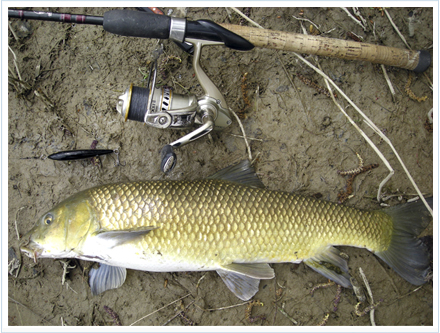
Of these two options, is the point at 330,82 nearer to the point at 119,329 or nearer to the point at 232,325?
the point at 232,325

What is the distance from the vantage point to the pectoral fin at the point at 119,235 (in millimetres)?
2135

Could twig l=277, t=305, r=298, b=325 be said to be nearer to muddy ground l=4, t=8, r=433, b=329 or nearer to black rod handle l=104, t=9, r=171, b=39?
muddy ground l=4, t=8, r=433, b=329

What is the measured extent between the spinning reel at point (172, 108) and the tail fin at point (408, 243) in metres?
1.77

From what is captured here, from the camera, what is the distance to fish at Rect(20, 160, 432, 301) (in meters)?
2.20

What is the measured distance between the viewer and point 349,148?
285 cm

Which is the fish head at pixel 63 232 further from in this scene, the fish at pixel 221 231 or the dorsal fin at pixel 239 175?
the dorsal fin at pixel 239 175

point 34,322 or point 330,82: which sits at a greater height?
point 330,82

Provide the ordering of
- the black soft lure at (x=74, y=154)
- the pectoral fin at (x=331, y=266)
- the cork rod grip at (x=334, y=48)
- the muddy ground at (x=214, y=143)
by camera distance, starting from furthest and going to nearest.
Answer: the muddy ground at (x=214, y=143)
the black soft lure at (x=74, y=154)
the pectoral fin at (x=331, y=266)
the cork rod grip at (x=334, y=48)

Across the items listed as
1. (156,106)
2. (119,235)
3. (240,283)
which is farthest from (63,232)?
(240,283)

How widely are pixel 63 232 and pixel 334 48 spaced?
8.54 feet

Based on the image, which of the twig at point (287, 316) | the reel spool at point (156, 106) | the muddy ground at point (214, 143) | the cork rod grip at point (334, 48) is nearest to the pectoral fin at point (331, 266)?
the muddy ground at point (214, 143)

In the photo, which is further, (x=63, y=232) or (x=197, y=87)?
(x=197, y=87)

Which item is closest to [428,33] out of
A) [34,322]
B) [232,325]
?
[232,325]

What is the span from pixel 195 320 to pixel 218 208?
1.17 metres
